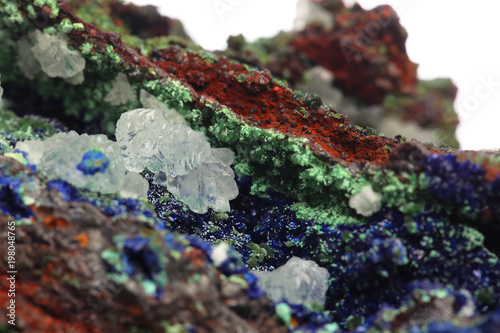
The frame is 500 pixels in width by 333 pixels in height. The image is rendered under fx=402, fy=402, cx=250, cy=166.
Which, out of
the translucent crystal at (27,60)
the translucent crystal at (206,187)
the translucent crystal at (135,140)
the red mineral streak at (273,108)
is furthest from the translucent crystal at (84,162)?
the translucent crystal at (27,60)

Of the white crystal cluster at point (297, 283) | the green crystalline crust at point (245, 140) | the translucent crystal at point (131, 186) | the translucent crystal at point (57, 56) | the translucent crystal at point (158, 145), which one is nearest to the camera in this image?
the white crystal cluster at point (297, 283)

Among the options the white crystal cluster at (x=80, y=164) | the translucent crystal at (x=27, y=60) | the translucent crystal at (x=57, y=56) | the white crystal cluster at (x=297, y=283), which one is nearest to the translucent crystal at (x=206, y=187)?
the white crystal cluster at (x=80, y=164)

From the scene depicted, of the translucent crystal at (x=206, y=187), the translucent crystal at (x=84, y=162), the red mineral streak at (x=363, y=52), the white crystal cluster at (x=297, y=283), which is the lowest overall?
the white crystal cluster at (x=297, y=283)

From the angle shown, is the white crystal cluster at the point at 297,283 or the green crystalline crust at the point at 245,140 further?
the green crystalline crust at the point at 245,140

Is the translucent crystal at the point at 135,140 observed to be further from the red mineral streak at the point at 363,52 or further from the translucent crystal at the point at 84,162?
the red mineral streak at the point at 363,52

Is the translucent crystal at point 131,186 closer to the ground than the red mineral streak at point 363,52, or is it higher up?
closer to the ground

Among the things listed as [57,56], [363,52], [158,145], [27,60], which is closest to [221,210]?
[158,145]

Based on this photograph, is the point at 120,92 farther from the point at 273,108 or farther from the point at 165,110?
the point at 273,108

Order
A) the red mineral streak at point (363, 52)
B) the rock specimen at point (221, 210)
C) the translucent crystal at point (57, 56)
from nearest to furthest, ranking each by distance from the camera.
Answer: the rock specimen at point (221, 210), the translucent crystal at point (57, 56), the red mineral streak at point (363, 52)
